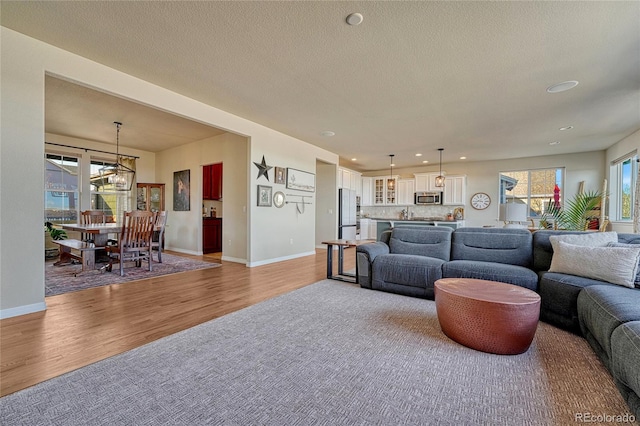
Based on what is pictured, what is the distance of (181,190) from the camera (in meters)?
6.85

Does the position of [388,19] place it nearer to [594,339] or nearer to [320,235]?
[594,339]

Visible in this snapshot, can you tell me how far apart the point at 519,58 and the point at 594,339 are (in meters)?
2.61

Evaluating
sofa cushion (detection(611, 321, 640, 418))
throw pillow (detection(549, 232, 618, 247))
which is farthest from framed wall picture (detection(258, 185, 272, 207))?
sofa cushion (detection(611, 321, 640, 418))

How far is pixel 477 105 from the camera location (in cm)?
396

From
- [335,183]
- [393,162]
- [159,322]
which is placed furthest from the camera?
[393,162]

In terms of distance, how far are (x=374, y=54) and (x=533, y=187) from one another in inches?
288

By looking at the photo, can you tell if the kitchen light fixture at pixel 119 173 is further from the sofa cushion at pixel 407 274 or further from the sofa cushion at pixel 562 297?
the sofa cushion at pixel 562 297

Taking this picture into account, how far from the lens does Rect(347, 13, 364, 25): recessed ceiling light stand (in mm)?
2166

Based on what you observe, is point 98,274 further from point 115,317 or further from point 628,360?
point 628,360

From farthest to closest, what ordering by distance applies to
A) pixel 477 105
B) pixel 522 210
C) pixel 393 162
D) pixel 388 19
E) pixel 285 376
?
pixel 393 162 → pixel 522 210 → pixel 477 105 → pixel 388 19 → pixel 285 376

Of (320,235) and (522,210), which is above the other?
(522,210)

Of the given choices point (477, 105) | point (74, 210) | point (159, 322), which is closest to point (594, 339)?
point (477, 105)

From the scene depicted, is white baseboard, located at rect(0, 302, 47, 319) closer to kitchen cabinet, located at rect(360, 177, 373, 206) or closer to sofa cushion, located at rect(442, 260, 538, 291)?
sofa cushion, located at rect(442, 260, 538, 291)

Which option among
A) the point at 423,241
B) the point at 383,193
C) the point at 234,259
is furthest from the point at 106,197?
the point at 383,193
